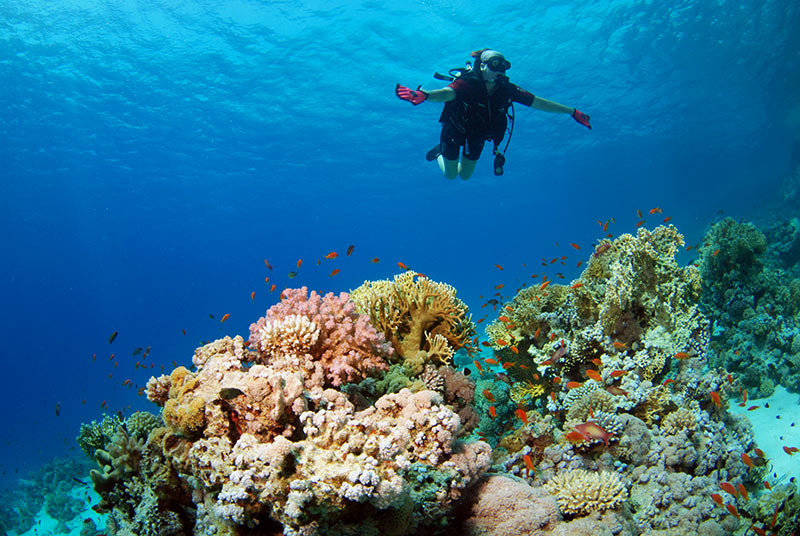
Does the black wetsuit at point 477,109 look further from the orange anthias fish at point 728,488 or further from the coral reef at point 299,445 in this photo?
the orange anthias fish at point 728,488

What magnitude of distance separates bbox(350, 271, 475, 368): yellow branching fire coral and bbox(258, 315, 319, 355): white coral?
3.49ft

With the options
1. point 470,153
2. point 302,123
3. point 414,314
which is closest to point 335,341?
point 414,314

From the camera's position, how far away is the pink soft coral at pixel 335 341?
4223mm

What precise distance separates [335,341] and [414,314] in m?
1.28

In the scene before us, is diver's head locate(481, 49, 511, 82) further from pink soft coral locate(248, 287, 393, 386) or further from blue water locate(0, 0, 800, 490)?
blue water locate(0, 0, 800, 490)

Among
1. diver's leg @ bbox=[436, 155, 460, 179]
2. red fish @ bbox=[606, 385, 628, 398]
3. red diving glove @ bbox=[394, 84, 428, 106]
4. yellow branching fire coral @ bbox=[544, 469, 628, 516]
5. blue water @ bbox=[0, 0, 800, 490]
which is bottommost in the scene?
yellow branching fire coral @ bbox=[544, 469, 628, 516]

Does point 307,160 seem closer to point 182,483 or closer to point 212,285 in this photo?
point 182,483

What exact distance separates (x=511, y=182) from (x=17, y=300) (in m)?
98.2

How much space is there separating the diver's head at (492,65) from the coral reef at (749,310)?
674 cm

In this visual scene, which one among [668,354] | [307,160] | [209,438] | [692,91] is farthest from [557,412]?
[692,91]

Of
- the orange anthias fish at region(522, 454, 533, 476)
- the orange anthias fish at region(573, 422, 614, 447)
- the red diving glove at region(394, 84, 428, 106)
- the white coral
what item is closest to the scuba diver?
the red diving glove at region(394, 84, 428, 106)

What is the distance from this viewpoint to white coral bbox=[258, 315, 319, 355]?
13.9 ft

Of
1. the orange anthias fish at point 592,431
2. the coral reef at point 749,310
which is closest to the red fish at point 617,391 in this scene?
the orange anthias fish at point 592,431

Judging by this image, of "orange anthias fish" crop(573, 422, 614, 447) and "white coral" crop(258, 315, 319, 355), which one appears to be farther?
"orange anthias fish" crop(573, 422, 614, 447)
